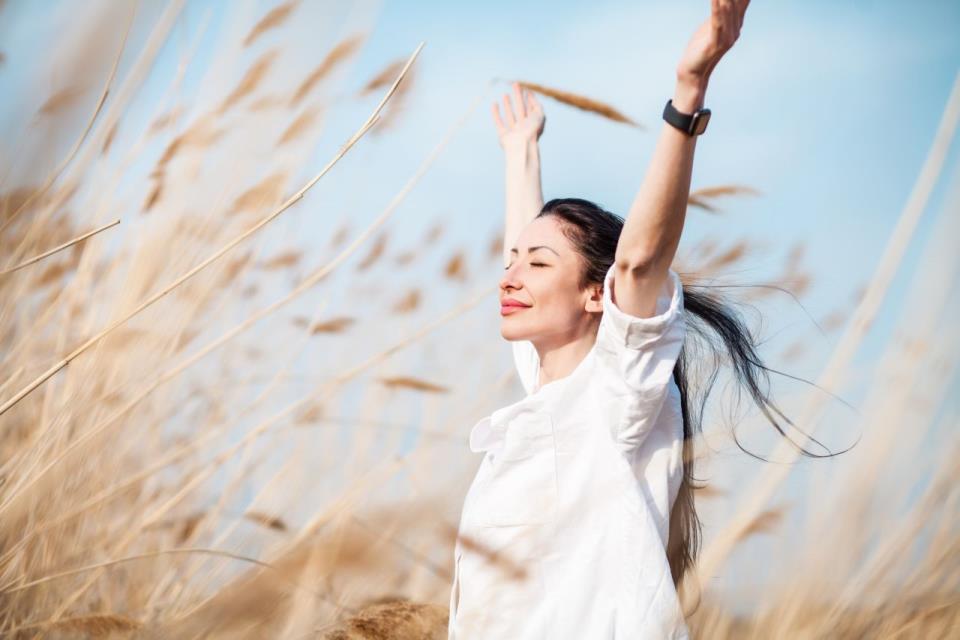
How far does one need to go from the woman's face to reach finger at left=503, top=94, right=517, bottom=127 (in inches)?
19.6

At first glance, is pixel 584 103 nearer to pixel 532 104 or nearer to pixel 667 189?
pixel 667 189

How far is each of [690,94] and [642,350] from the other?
0.34 metres

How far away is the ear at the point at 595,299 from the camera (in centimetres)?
153

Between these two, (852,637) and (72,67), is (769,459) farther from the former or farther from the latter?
(72,67)

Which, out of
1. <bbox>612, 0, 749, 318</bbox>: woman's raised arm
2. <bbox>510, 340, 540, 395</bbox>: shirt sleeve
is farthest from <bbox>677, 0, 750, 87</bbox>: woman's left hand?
<bbox>510, 340, 540, 395</bbox>: shirt sleeve

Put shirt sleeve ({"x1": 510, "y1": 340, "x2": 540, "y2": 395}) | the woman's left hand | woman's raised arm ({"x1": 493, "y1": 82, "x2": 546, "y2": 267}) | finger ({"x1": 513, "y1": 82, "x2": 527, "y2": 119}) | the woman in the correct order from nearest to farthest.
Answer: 1. the woman's left hand
2. the woman
3. shirt sleeve ({"x1": 510, "y1": 340, "x2": 540, "y2": 395})
4. woman's raised arm ({"x1": 493, "y1": 82, "x2": 546, "y2": 267})
5. finger ({"x1": 513, "y1": 82, "x2": 527, "y2": 119})

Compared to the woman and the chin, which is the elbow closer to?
the woman

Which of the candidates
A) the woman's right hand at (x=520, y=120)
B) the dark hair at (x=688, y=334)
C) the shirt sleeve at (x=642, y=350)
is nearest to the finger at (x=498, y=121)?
the woman's right hand at (x=520, y=120)

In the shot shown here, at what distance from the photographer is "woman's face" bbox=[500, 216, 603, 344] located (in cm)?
151

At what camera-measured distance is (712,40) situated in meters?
1.11

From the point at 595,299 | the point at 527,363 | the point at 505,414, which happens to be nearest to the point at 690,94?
the point at 595,299

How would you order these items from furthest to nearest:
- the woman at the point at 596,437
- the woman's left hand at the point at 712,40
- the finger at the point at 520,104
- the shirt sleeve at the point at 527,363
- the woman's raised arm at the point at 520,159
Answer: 1. the finger at the point at 520,104
2. the woman's raised arm at the point at 520,159
3. the shirt sleeve at the point at 527,363
4. the woman at the point at 596,437
5. the woman's left hand at the point at 712,40

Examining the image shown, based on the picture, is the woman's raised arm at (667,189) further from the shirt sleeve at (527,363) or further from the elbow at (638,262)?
the shirt sleeve at (527,363)

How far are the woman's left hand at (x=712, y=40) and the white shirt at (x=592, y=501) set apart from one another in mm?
296
